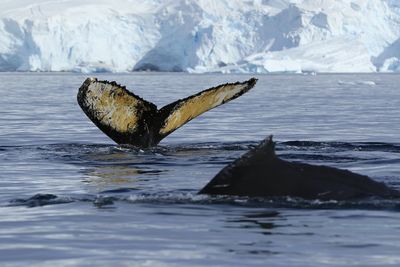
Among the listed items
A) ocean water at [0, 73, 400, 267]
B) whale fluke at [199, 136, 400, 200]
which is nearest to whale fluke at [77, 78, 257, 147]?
ocean water at [0, 73, 400, 267]

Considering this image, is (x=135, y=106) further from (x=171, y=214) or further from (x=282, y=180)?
(x=282, y=180)

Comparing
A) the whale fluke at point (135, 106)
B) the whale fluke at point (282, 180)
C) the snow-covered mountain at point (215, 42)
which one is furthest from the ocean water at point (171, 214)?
the snow-covered mountain at point (215, 42)

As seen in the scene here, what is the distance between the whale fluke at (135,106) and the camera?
33.2 ft

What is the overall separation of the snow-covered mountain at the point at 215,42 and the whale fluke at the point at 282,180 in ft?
290

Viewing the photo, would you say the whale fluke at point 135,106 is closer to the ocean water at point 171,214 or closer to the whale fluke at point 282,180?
the ocean water at point 171,214

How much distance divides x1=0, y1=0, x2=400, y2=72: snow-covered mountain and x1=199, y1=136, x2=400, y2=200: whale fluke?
88298mm

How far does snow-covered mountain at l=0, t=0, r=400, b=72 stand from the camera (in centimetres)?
9719

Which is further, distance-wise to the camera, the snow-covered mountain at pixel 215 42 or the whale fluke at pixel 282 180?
the snow-covered mountain at pixel 215 42

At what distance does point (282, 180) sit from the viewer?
6441 millimetres

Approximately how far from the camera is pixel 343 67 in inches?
4021

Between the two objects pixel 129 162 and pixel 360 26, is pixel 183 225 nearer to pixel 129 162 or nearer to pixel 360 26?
pixel 129 162

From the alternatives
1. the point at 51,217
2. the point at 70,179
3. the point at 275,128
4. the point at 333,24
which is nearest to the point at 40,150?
the point at 70,179

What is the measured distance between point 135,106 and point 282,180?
4.19 metres

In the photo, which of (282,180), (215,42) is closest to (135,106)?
(282,180)
